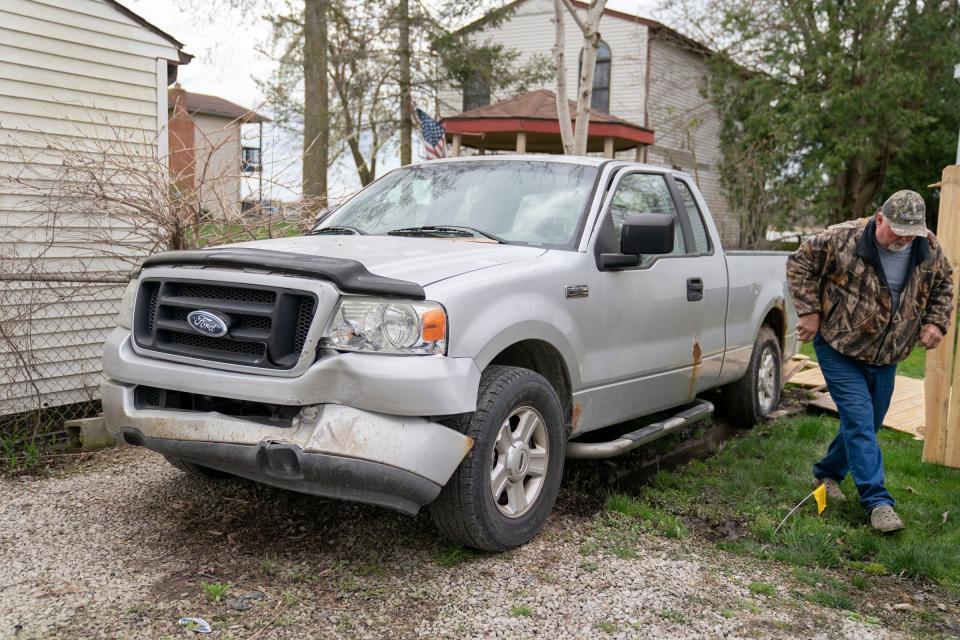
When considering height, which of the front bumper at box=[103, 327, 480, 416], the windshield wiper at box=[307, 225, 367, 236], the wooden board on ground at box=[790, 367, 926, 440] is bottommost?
the wooden board on ground at box=[790, 367, 926, 440]

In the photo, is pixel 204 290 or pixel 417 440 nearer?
pixel 417 440

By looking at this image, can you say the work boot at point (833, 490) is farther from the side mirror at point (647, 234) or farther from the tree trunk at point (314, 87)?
the tree trunk at point (314, 87)

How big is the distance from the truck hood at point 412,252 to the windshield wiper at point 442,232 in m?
0.09

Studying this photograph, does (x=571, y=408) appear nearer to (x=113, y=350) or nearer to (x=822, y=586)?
(x=822, y=586)

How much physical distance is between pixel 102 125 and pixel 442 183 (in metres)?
4.30

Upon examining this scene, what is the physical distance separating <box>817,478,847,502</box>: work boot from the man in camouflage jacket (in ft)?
1.21

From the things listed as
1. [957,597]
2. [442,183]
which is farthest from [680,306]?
[957,597]

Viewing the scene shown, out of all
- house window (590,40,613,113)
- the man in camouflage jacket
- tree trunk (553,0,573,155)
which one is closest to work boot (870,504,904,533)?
the man in camouflage jacket

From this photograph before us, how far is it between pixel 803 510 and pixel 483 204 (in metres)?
2.53

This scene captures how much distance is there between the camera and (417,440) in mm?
3494

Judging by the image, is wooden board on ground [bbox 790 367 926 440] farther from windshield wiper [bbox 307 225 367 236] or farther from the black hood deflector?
the black hood deflector

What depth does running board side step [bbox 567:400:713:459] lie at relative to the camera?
4.61m

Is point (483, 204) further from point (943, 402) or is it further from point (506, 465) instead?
point (943, 402)

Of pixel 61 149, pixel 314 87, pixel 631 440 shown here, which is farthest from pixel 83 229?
pixel 314 87
